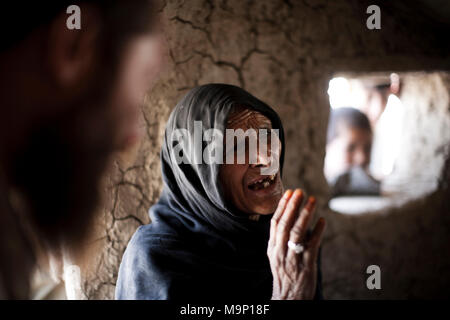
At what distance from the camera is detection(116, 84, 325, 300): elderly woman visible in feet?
2.72

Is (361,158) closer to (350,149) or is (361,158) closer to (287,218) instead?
(350,149)

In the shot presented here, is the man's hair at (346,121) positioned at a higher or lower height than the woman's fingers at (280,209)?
higher

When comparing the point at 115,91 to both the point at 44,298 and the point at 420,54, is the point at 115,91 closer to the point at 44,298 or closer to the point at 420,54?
the point at 44,298

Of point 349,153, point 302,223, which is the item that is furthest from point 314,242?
point 349,153

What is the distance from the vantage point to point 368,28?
1.24 m

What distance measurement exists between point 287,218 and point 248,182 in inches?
8.6

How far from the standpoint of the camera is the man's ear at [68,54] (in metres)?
0.36

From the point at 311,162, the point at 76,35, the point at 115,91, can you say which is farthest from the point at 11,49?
the point at 311,162

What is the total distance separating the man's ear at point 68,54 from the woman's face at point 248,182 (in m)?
0.46

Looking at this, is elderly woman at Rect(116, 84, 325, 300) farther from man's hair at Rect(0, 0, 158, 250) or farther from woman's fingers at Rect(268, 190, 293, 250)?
man's hair at Rect(0, 0, 158, 250)

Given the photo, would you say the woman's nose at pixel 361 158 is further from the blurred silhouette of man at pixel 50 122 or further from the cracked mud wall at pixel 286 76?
the blurred silhouette of man at pixel 50 122

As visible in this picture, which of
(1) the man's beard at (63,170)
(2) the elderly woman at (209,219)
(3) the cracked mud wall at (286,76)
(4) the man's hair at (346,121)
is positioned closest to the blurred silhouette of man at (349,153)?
(4) the man's hair at (346,121)

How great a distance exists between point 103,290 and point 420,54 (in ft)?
5.02

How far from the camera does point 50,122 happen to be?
1.29ft
